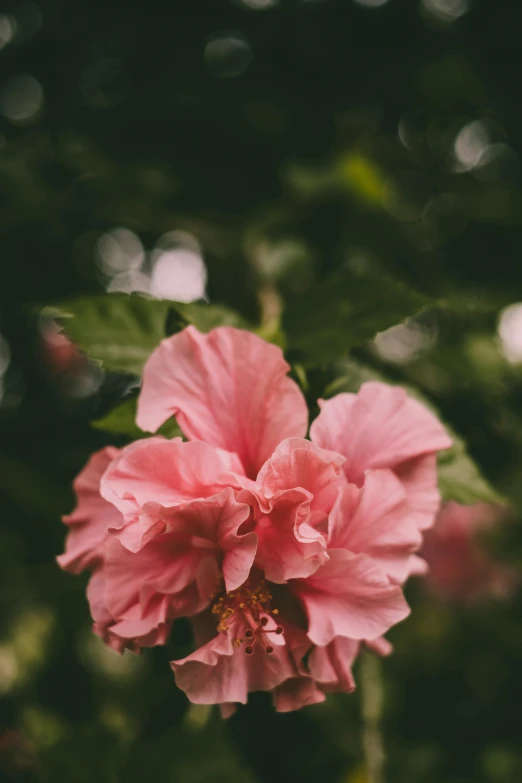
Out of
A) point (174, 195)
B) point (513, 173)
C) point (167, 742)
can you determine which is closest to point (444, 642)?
point (167, 742)

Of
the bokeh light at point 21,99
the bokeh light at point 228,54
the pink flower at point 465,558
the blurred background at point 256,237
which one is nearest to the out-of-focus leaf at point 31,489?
the blurred background at point 256,237

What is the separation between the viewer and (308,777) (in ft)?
5.38

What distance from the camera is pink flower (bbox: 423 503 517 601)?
2428 millimetres

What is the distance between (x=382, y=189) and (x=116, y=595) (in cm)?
137

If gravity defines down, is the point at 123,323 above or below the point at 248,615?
above

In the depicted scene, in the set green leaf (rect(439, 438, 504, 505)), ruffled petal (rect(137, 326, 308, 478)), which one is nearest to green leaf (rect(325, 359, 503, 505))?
green leaf (rect(439, 438, 504, 505))

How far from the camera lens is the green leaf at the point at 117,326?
85cm

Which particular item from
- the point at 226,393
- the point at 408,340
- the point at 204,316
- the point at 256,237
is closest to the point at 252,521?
the point at 226,393

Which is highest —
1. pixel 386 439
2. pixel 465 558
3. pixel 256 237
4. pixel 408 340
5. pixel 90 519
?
pixel 386 439

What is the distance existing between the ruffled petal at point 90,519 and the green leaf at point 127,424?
5cm

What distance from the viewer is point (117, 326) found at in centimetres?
88

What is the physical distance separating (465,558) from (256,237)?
4.95 feet

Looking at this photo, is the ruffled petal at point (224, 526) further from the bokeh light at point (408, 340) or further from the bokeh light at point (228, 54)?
the bokeh light at point (228, 54)

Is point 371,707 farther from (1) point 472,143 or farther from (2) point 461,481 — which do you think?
(1) point 472,143
